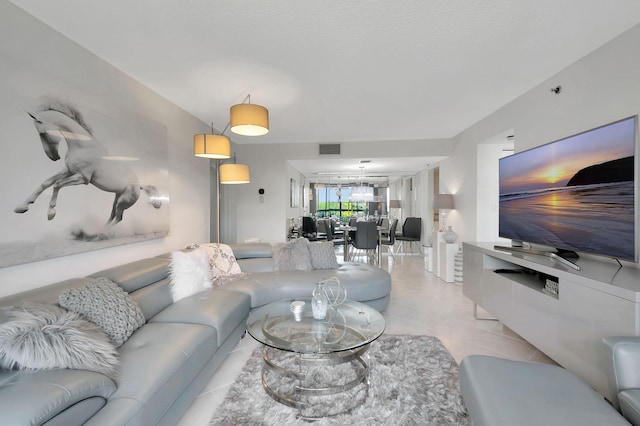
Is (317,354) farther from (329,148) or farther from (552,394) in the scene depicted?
(329,148)

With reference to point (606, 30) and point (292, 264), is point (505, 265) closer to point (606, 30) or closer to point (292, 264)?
point (606, 30)

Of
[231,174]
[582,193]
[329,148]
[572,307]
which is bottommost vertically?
[572,307]

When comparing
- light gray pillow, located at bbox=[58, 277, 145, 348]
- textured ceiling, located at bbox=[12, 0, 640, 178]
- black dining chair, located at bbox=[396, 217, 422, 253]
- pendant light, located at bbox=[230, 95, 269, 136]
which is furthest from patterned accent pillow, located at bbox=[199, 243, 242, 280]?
black dining chair, located at bbox=[396, 217, 422, 253]

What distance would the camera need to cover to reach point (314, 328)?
209 centimetres

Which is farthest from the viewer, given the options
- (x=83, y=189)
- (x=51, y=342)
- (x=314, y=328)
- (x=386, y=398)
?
(x=83, y=189)

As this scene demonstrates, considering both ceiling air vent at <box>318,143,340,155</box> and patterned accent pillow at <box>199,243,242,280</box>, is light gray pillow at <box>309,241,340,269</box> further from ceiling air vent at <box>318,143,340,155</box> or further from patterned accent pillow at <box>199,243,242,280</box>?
ceiling air vent at <box>318,143,340,155</box>

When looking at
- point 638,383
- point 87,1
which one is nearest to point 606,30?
point 638,383

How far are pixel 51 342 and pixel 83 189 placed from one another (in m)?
1.38

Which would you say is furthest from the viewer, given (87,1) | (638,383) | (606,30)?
(606,30)

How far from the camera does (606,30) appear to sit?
202 centimetres

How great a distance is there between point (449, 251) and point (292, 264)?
2.74 m

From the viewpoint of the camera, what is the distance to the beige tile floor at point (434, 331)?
193 cm

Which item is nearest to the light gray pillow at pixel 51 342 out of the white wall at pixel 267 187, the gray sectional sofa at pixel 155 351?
the gray sectional sofa at pixel 155 351

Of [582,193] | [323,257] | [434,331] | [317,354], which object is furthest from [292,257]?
[582,193]
